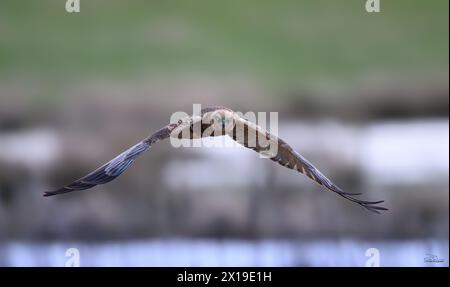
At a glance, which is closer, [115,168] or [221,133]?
[115,168]

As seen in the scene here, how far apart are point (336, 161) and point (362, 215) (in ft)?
1.88

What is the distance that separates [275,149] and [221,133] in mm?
357

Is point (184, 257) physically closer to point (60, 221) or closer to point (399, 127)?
point (60, 221)

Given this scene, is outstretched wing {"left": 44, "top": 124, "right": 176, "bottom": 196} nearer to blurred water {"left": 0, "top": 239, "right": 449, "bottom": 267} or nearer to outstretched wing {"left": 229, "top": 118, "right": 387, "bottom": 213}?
outstretched wing {"left": 229, "top": 118, "right": 387, "bottom": 213}

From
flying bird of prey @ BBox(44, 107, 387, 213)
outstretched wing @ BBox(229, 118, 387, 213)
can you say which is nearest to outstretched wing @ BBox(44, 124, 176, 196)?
flying bird of prey @ BBox(44, 107, 387, 213)

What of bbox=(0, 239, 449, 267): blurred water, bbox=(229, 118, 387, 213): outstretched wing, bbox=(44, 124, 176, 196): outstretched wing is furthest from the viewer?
bbox=(0, 239, 449, 267): blurred water

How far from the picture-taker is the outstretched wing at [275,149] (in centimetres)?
391

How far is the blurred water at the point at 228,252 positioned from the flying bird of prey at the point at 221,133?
1822 millimetres

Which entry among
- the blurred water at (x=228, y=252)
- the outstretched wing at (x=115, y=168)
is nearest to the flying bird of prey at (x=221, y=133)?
the outstretched wing at (x=115, y=168)

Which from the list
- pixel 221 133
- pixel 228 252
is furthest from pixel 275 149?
pixel 228 252

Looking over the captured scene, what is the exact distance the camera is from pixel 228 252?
19.4ft

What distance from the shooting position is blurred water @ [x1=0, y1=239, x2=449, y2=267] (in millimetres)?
5668

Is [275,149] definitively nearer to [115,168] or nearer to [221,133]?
[221,133]
